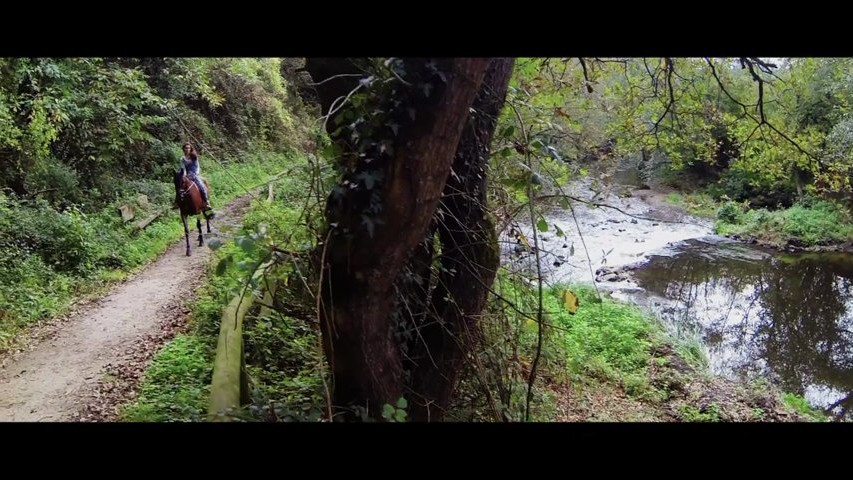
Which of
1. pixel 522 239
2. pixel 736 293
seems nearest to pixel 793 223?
pixel 736 293

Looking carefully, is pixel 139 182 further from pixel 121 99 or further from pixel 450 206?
→ pixel 450 206

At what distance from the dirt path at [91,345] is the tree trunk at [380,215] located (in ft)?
2.25

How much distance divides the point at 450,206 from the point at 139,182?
8.63m

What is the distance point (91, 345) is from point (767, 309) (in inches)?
456

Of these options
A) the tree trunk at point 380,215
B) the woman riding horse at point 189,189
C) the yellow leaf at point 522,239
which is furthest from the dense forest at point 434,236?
the woman riding horse at point 189,189

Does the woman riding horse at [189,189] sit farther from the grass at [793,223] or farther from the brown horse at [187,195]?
the grass at [793,223]

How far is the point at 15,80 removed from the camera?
6.95 meters

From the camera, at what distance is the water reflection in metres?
8.43

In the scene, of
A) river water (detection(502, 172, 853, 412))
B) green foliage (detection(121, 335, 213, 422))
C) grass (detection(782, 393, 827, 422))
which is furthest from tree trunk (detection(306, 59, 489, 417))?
grass (detection(782, 393, 827, 422))

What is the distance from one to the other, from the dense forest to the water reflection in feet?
0.22

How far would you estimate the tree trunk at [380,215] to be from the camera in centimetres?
182

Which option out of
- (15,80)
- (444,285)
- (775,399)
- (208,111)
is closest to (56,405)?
(444,285)

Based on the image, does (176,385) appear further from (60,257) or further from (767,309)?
(767,309)

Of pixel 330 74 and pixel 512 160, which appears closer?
pixel 330 74
